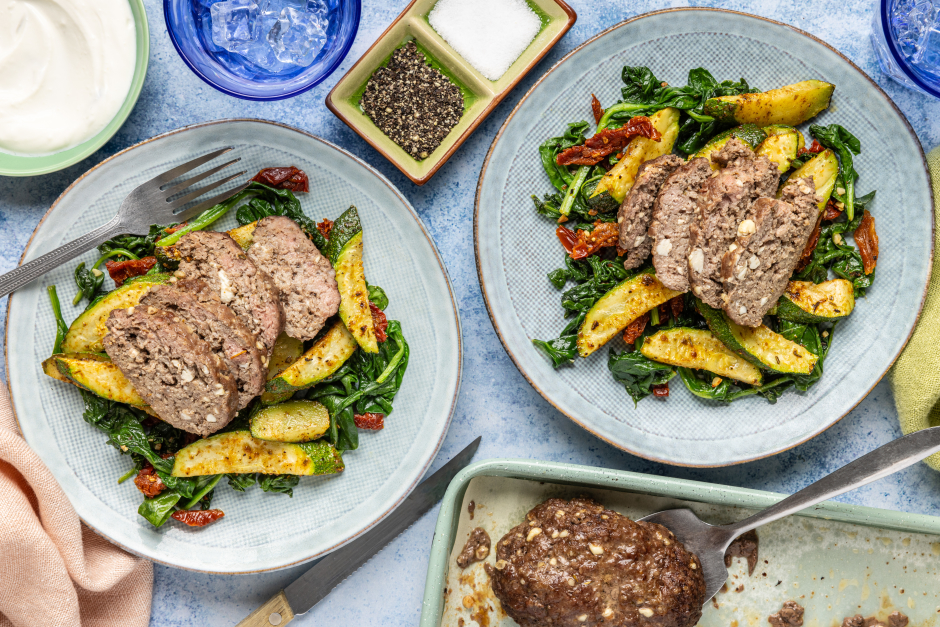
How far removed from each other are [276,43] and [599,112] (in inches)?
74.8

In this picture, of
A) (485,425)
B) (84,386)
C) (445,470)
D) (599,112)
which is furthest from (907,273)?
(84,386)

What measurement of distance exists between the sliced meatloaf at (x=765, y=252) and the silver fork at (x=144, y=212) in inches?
109

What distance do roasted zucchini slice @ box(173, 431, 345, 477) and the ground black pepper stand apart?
1.89 metres

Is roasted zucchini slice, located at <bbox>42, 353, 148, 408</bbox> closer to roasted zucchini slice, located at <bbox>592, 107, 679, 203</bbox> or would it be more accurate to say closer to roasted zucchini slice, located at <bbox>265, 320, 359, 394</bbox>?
roasted zucchini slice, located at <bbox>265, 320, 359, 394</bbox>

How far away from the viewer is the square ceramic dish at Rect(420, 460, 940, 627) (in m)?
3.91

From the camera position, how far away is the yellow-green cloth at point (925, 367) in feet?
12.7

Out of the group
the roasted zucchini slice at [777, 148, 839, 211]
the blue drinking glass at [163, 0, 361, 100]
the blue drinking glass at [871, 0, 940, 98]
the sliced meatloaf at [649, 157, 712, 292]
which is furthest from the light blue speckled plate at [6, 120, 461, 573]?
the blue drinking glass at [871, 0, 940, 98]

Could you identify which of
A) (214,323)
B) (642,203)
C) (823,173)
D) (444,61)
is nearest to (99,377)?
(214,323)

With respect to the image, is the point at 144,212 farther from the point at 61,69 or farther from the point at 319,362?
the point at 319,362

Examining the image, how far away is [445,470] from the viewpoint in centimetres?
409

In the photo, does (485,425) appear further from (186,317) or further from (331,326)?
(186,317)

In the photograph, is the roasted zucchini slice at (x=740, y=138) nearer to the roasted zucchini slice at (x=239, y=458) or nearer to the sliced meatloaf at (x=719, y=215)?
the sliced meatloaf at (x=719, y=215)

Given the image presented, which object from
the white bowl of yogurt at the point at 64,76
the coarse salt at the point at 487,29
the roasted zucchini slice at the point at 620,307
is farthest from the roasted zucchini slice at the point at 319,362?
the coarse salt at the point at 487,29

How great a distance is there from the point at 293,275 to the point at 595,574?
7.52 feet
